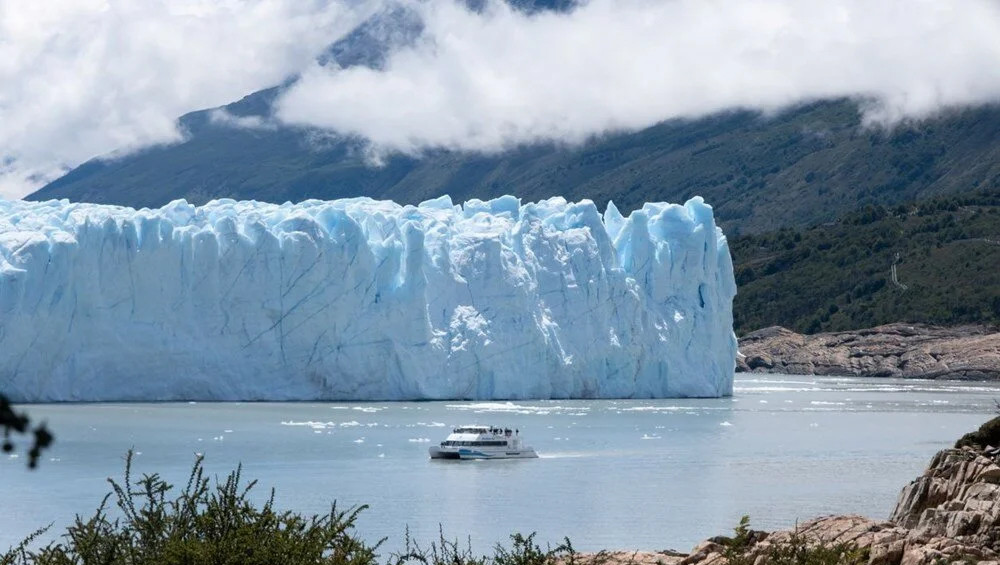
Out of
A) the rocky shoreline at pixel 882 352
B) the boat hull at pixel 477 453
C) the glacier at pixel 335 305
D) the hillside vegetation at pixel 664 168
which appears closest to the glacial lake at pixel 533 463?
the boat hull at pixel 477 453

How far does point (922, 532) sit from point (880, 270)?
222 feet

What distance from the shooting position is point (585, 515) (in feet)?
60.6

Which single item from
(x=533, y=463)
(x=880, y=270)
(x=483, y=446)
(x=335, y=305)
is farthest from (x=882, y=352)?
(x=533, y=463)

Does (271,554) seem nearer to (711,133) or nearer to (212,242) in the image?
(212,242)

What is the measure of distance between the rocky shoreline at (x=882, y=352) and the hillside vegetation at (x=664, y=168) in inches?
1365

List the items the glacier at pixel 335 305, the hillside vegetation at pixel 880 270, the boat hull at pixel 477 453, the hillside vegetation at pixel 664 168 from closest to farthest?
the boat hull at pixel 477 453 < the glacier at pixel 335 305 < the hillside vegetation at pixel 880 270 < the hillside vegetation at pixel 664 168

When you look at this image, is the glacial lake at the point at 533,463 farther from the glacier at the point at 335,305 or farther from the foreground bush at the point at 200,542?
the foreground bush at the point at 200,542

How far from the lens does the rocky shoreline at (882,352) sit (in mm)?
61875

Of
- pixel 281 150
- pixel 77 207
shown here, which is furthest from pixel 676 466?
pixel 281 150

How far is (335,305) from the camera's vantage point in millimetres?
32719

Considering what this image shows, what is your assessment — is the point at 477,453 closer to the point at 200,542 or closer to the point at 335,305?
the point at 335,305

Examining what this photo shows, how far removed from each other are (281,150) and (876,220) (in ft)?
279

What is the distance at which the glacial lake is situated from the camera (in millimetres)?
18016

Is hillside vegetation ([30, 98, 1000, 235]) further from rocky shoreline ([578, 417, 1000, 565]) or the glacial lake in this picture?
rocky shoreline ([578, 417, 1000, 565])
